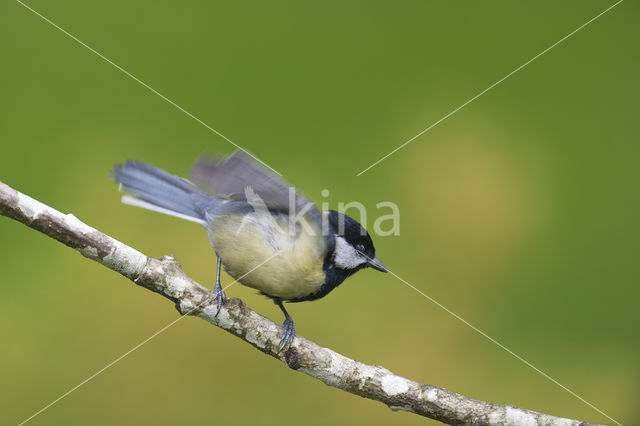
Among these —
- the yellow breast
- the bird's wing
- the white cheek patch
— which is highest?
the white cheek patch

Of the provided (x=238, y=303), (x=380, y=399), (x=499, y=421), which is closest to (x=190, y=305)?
(x=238, y=303)

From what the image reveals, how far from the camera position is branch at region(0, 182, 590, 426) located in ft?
5.61

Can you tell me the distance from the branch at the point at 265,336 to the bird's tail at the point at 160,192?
470 mm

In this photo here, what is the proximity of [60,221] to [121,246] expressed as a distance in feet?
0.61

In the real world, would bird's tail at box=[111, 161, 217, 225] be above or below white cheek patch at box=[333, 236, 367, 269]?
below

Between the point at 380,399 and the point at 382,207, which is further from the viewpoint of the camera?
the point at 382,207

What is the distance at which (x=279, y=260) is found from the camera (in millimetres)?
2111

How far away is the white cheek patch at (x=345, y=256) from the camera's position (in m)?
2.30

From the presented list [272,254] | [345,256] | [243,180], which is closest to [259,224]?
[272,254]

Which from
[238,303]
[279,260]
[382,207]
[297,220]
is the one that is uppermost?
A: [382,207]

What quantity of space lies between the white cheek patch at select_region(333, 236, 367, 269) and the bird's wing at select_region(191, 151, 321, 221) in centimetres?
24

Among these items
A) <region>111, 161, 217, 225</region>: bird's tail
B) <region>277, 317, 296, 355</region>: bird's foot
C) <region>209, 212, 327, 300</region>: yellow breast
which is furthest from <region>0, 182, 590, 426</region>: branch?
<region>111, 161, 217, 225</region>: bird's tail

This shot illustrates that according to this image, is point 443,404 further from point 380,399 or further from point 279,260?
point 279,260

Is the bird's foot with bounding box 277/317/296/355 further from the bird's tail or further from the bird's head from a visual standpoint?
the bird's tail
